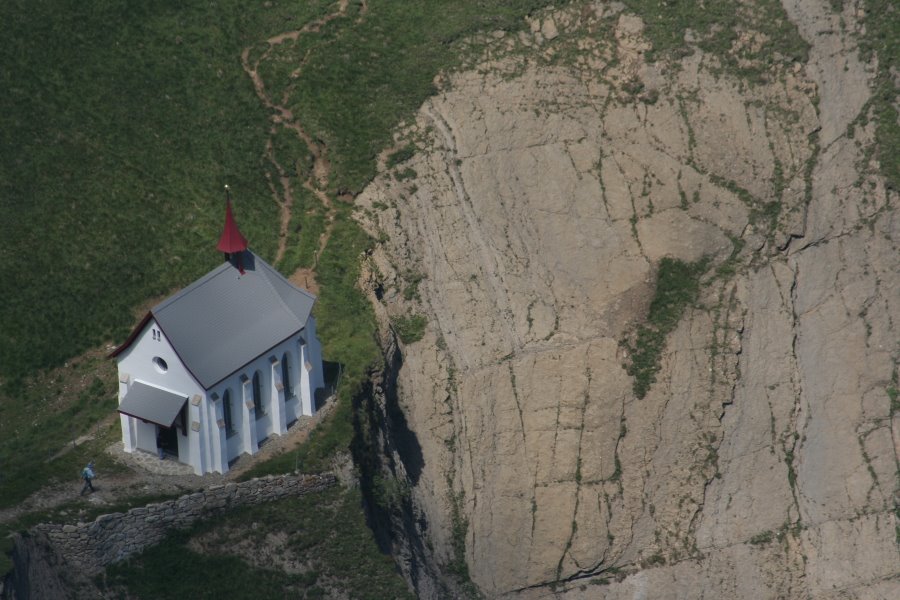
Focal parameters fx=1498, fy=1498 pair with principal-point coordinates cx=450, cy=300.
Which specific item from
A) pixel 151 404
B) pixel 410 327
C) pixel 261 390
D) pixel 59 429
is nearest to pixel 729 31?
pixel 410 327

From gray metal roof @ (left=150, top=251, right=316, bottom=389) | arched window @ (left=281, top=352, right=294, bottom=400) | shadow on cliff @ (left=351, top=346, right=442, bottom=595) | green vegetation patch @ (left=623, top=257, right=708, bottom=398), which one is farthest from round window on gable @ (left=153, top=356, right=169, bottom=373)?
green vegetation patch @ (left=623, top=257, right=708, bottom=398)

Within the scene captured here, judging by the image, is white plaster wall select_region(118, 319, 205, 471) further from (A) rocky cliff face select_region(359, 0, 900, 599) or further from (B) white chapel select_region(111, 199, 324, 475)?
(A) rocky cliff face select_region(359, 0, 900, 599)

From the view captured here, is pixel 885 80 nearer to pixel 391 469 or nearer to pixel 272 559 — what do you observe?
pixel 391 469

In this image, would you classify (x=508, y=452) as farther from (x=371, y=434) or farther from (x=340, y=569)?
(x=340, y=569)

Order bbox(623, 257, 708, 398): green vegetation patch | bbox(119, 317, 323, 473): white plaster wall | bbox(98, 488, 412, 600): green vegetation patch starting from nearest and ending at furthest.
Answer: bbox(98, 488, 412, 600): green vegetation patch → bbox(119, 317, 323, 473): white plaster wall → bbox(623, 257, 708, 398): green vegetation patch

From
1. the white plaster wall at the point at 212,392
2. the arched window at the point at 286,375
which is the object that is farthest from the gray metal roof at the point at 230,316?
the arched window at the point at 286,375

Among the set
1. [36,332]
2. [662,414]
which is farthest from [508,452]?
[36,332]

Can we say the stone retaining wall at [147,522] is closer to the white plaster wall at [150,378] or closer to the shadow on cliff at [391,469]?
the white plaster wall at [150,378]
